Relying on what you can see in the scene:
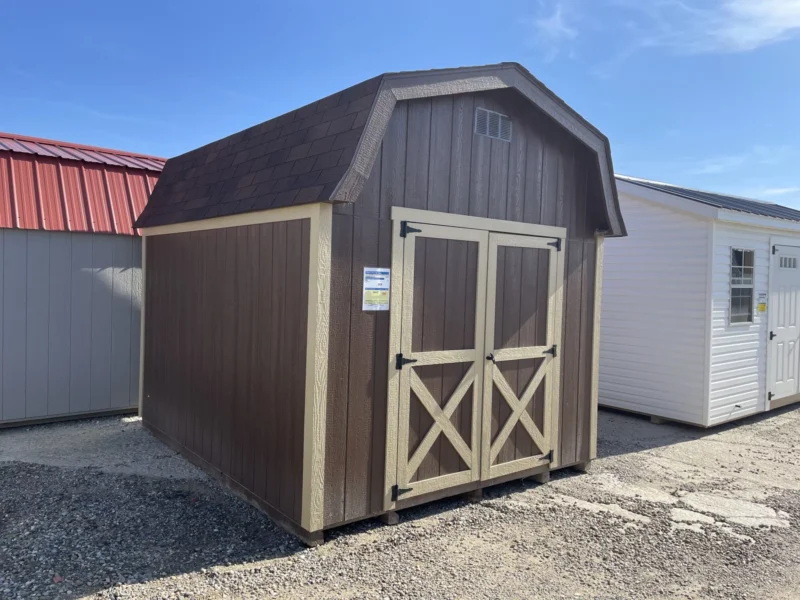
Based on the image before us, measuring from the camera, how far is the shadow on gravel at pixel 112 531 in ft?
10.6

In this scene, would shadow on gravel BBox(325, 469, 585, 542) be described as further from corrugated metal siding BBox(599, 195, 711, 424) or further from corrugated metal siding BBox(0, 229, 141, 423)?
corrugated metal siding BBox(0, 229, 141, 423)

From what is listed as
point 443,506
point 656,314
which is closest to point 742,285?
point 656,314

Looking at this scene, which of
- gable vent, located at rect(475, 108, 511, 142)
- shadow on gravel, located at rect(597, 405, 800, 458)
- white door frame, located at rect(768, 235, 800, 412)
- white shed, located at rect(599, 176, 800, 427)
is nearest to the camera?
gable vent, located at rect(475, 108, 511, 142)

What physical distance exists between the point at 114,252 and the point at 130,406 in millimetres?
1742

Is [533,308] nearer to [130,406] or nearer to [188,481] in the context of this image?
[188,481]

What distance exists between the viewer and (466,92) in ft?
13.9

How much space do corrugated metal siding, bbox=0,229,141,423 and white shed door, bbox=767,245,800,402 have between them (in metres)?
7.90

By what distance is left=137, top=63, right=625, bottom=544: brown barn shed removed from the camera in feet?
12.3

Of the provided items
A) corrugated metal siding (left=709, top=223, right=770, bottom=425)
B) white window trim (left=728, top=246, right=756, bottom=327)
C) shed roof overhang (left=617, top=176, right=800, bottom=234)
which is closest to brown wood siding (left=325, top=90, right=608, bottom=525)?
shed roof overhang (left=617, top=176, right=800, bottom=234)

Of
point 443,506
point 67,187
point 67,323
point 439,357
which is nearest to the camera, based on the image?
point 439,357

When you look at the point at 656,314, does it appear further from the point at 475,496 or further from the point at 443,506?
the point at 443,506

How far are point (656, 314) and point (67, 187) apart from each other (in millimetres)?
6931

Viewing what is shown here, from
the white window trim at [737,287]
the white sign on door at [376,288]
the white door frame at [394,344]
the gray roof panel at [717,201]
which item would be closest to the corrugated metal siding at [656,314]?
the gray roof panel at [717,201]

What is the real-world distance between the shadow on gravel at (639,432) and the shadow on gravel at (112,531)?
3.62 meters
